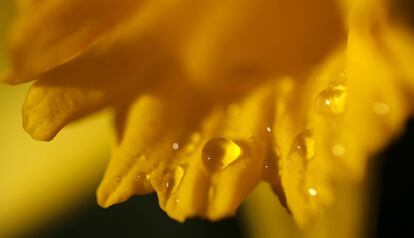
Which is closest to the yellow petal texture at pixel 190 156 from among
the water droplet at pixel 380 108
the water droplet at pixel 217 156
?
the water droplet at pixel 217 156

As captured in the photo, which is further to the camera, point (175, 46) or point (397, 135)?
point (175, 46)

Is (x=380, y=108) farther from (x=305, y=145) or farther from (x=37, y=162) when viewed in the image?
(x=37, y=162)

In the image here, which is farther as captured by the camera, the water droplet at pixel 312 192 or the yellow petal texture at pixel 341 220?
the yellow petal texture at pixel 341 220

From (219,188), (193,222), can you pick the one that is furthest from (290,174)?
(193,222)

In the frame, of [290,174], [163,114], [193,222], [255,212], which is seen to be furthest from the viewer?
[193,222]

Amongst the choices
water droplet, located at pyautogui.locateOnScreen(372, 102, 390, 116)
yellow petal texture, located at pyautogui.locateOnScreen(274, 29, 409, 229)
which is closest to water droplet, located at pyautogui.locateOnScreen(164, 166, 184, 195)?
yellow petal texture, located at pyautogui.locateOnScreen(274, 29, 409, 229)

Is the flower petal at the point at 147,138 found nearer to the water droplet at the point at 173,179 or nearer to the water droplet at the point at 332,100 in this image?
the water droplet at the point at 173,179

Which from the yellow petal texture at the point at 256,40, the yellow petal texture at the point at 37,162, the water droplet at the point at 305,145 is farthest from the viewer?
the yellow petal texture at the point at 37,162

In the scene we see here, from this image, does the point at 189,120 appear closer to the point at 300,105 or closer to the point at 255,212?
the point at 300,105
